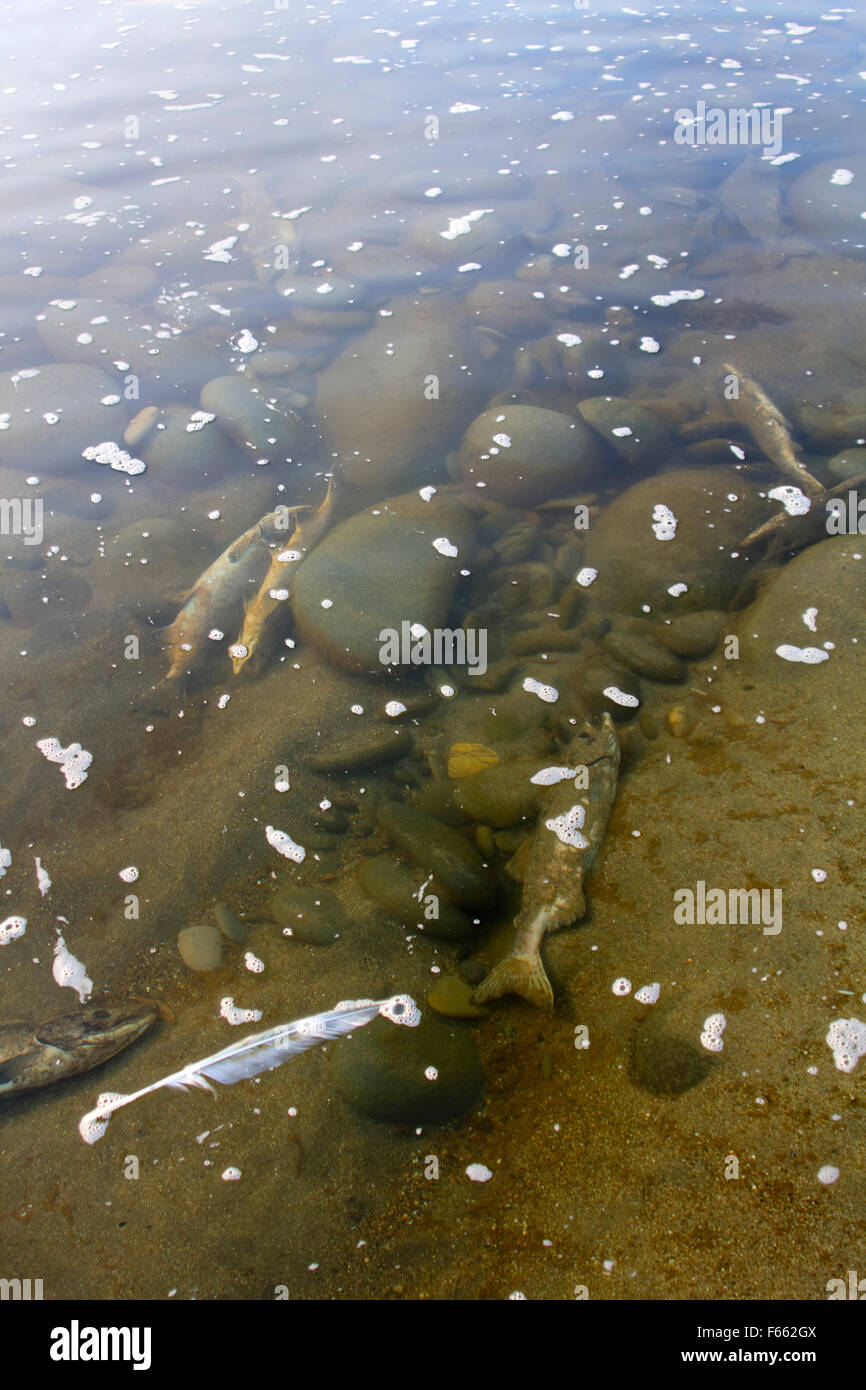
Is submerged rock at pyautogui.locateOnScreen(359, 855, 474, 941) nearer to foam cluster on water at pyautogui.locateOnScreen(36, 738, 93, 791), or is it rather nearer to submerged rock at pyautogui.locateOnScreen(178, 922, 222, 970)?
submerged rock at pyautogui.locateOnScreen(178, 922, 222, 970)

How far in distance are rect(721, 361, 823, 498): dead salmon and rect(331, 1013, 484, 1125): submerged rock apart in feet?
16.5

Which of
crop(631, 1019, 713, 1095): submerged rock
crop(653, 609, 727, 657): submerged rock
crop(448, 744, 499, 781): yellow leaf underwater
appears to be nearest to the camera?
crop(631, 1019, 713, 1095): submerged rock

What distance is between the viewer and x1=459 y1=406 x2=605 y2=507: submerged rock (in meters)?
6.61

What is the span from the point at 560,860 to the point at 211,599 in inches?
131

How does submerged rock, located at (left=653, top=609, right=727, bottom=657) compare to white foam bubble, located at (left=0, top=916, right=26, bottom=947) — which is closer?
white foam bubble, located at (left=0, top=916, right=26, bottom=947)

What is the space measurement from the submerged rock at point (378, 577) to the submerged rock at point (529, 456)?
0.58 meters

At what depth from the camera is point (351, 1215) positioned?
3145 millimetres

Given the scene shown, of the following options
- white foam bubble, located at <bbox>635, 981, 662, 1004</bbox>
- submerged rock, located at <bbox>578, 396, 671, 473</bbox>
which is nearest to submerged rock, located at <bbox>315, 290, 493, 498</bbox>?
submerged rock, located at <bbox>578, 396, 671, 473</bbox>

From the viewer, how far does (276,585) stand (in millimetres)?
5789

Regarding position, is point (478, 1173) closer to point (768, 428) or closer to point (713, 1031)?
point (713, 1031)

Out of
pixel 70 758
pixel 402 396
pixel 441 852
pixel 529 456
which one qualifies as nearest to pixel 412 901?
pixel 441 852
